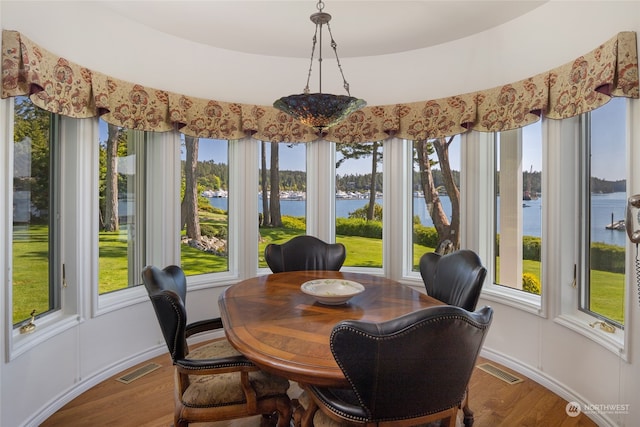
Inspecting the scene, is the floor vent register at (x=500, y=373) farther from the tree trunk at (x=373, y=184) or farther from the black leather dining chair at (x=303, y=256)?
the tree trunk at (x=373, y=184)

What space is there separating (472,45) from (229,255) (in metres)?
3.11

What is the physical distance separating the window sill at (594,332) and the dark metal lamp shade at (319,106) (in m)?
2.06

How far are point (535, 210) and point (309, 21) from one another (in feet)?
7.96

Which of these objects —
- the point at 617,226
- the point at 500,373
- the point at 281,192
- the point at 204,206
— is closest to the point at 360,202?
the point at 281,192

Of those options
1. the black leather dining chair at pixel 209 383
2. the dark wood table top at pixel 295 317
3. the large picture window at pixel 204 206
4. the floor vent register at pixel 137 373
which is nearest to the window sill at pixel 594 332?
the dark wood table top at pixel 295 317

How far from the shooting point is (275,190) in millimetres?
3902

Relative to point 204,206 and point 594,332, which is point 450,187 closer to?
point 594,332

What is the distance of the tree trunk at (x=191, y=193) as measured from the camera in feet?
11.4

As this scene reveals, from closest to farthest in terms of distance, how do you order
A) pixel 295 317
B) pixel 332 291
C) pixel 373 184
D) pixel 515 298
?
1. pixel 295 317
2. pixel 332 291
3. pixel 515 298
4. pixel 373 184

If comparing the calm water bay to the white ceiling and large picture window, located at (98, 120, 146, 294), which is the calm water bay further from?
the white ceiling

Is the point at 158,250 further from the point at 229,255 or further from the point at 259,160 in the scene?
the point at 259,160

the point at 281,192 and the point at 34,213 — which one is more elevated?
the point at 281,192

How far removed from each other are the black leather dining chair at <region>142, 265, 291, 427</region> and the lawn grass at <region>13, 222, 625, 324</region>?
3.68 feet

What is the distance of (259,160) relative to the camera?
3793 millimetres
